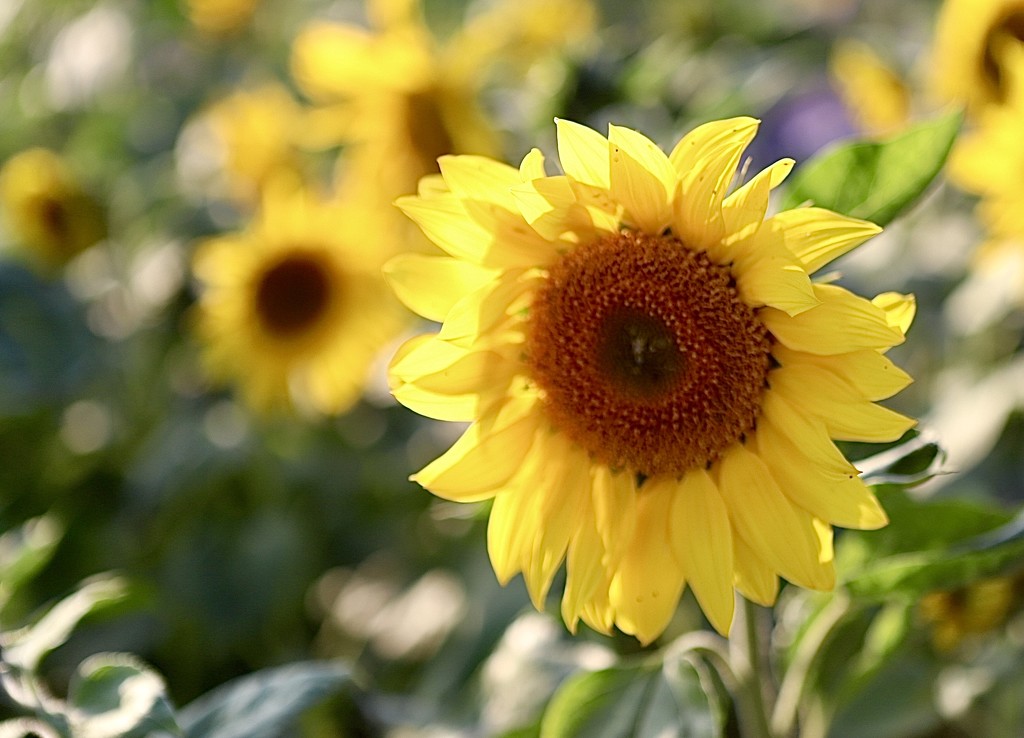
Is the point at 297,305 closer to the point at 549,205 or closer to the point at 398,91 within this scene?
the point at 398,91

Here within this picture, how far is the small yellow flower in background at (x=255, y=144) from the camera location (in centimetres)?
160

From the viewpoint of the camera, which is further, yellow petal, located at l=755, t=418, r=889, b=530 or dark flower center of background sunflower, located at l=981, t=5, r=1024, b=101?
dark flower center of background sunflower, located at l=981, t=5, r=1024, b=101

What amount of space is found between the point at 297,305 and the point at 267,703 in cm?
76

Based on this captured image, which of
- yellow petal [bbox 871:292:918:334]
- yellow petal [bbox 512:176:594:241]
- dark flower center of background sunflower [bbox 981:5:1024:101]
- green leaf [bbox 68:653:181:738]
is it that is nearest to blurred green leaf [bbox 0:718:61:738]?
green leaf [bbox 68:653:181:738]

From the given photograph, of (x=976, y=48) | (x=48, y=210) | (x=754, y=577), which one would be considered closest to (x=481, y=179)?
(x=754, y=577)

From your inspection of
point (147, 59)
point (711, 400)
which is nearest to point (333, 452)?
point (711, 400)

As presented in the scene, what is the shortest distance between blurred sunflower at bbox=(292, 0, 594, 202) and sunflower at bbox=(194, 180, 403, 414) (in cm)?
9

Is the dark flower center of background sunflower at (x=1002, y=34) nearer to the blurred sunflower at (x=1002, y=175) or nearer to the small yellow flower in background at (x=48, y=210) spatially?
the blurred sunflower at (x=1002, y=175)

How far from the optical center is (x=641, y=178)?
60cm

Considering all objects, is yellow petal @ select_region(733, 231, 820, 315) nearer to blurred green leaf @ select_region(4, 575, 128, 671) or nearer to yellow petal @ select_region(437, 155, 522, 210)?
yellow petal @ select_region(437, 155, 522, 210)

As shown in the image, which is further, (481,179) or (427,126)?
(427,126)

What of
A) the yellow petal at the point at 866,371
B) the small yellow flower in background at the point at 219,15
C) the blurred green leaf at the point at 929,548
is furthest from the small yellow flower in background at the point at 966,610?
the small yellow flower in background at the point at 219,15

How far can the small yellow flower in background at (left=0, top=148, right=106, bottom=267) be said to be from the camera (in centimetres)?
153

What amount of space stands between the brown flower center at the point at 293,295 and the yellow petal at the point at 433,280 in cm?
76
